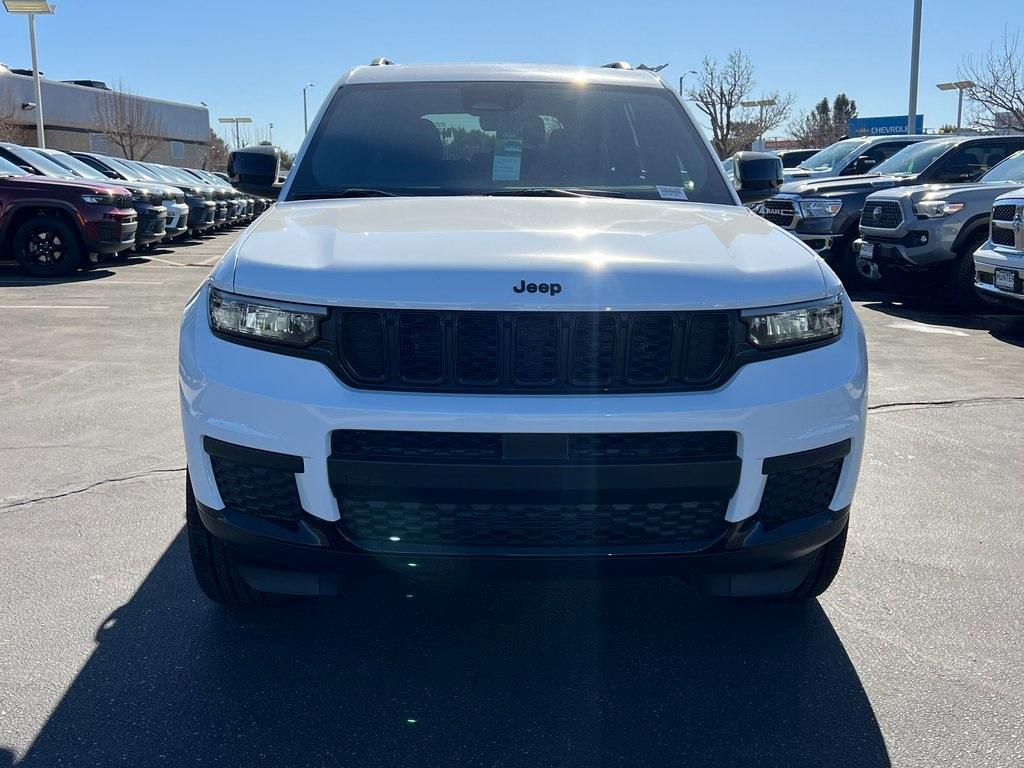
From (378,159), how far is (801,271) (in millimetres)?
1800

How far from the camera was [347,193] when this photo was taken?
3623 millimetres

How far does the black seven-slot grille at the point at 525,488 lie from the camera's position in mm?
2381

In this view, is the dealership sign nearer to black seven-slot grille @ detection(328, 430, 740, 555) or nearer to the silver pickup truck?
the silver pickup truck

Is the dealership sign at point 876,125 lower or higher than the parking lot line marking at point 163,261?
higher

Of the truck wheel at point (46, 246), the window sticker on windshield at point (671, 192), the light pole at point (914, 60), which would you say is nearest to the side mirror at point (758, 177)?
the window sticker on windshield at point (671, 192)

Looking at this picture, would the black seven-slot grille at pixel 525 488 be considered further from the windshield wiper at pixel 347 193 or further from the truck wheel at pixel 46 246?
the truck wheel at pixel 46 246

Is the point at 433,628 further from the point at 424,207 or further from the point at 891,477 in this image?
the point at 891,477

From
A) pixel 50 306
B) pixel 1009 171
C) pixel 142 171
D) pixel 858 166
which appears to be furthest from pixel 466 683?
pixel 142 171

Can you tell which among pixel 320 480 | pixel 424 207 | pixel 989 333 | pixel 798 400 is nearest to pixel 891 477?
pixel 798 400

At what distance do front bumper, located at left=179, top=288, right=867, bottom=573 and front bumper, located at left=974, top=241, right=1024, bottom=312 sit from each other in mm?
7078

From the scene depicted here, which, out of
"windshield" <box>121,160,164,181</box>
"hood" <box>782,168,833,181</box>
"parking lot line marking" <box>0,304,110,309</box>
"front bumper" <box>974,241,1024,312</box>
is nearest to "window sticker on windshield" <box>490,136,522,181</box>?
"front bumper" <box>974,241,1024,312</box>

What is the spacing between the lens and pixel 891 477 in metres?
4.75

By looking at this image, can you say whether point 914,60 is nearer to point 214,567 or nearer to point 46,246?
point 46,246

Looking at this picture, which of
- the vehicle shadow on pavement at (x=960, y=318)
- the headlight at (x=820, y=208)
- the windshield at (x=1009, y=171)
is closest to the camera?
the vehicle shadow on pavement at (x=960, y=318)
